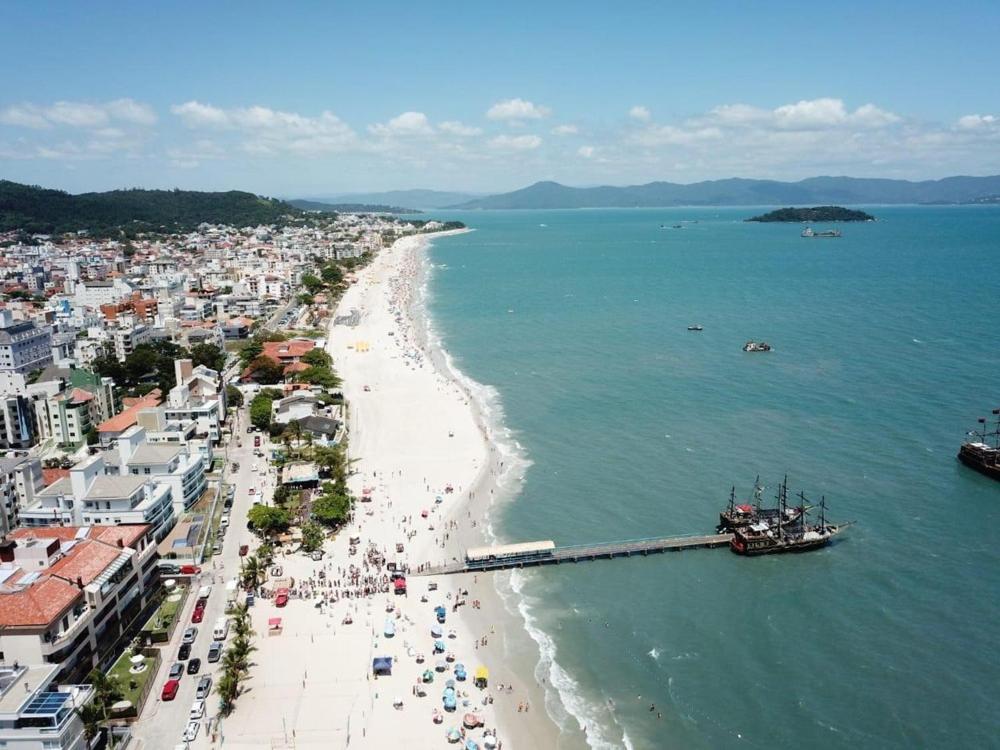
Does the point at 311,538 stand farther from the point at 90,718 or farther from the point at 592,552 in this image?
the point at 90,718

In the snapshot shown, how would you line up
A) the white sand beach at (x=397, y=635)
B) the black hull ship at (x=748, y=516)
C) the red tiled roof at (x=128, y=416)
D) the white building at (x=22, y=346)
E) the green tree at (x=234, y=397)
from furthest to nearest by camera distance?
the white building at (x=22, y=346) < the green tree at (x=234, y=397) < the red tiled roof at (x=128, y=416) < the black hull ship at (x=748, y=516) < the white sand beach at (x=397, y=635)

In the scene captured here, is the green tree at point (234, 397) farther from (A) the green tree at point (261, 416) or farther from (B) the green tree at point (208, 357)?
(B) the green tree at point (208, 357)

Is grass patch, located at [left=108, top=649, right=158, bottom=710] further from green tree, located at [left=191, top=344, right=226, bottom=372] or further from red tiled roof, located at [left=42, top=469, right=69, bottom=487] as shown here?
green tree, located at [left=191, top=344, right=226, bottom=372]

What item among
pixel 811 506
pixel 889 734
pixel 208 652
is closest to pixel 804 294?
pixel 811 506

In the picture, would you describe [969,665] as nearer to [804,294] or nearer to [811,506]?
[811,506]

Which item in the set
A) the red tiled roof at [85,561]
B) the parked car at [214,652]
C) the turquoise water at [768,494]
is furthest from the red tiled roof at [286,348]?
the parked car at [214,652]

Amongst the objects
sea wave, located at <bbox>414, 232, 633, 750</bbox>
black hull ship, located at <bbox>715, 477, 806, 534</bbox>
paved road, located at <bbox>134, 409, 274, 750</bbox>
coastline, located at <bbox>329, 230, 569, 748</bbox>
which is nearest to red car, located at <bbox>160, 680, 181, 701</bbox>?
paved road, located at <bbox>134, 409, 274, 750</bbox>

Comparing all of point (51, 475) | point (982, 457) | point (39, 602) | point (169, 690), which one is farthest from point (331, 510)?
point (982, 457)
